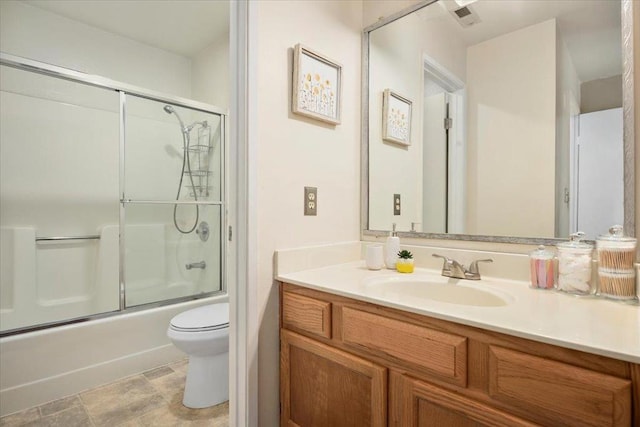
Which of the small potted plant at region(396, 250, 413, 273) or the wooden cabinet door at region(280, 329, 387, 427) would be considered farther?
the small potted plant at region(396, 250, 413, 273)

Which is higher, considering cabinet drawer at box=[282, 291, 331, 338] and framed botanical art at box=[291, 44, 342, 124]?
framed botanical art at box=[291, 44, 342, 124]

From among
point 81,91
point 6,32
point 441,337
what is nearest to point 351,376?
point 441,337

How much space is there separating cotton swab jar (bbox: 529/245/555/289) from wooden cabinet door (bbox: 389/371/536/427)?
53cm

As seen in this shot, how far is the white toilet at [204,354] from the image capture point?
165cm

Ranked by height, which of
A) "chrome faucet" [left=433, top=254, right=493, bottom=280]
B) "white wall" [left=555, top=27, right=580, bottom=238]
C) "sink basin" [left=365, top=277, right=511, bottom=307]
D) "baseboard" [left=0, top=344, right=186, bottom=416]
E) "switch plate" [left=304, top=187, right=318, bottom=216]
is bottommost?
"baseboard" [left=0, top=344, right=186, bottom=416]

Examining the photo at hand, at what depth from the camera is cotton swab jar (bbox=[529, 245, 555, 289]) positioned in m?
1.09

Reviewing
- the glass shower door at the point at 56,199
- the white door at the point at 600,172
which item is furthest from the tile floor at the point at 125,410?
the white door at the point at 600,172

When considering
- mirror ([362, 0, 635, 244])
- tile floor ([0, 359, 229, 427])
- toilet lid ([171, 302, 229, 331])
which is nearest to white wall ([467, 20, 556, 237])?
mirror ([362, 0, 635, 244])

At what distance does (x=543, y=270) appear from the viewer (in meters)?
1.09

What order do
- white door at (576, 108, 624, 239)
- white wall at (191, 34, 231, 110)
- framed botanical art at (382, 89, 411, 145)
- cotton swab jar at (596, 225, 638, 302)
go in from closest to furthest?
cotton swab jar at (596, 225, 638, 302) < white door at (576, 108, 624, 239) < framed botanical art at (382, 89, 411, 145) < white wall at (191, 34, 231, 110)

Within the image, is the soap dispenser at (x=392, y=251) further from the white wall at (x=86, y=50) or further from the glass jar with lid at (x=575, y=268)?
the white wall at (x=86, y=50)

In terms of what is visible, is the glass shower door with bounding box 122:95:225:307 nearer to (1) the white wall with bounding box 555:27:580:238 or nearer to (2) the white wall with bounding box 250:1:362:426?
(2) the white wall with bounding box 250:1:362:426

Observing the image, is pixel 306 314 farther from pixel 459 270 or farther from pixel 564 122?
pixel 564 122

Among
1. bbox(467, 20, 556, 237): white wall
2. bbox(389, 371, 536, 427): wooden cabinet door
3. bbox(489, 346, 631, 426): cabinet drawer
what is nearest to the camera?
bbox(489, 346, 631, 426): cabinet drawer
